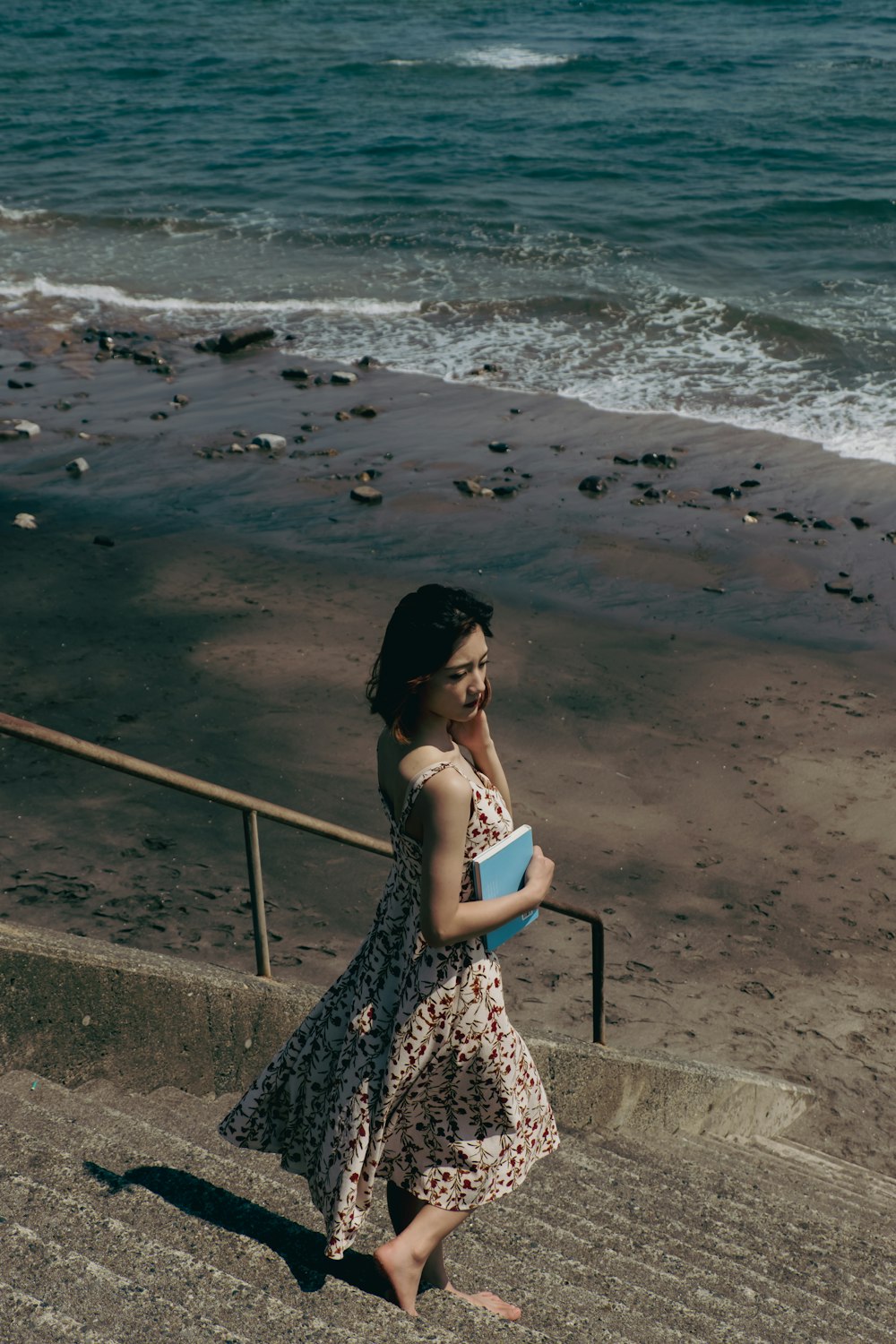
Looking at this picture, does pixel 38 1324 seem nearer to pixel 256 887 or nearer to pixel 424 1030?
pixel 424 1030

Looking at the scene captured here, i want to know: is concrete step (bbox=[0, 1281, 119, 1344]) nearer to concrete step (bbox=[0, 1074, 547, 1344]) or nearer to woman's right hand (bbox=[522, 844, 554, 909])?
concrete step (bbox=[0, 1074, 547, 1344])

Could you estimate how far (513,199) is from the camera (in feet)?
86.2

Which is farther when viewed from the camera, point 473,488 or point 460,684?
point 473,488

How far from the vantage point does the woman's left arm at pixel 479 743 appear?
2.88 metres

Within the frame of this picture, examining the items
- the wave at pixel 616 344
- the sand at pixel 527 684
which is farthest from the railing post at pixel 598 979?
the wave at pixel 616 344

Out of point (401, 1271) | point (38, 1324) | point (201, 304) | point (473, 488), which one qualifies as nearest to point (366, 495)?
point (473, 488)

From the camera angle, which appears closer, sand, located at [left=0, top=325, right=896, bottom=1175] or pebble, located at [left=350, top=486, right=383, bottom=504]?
sand, located at [left=0, top=325, right=896, bottom=1175]

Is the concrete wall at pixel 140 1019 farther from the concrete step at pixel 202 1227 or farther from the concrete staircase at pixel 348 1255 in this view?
the concrete step at pixel 202 1227

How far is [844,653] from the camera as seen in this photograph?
11008mm

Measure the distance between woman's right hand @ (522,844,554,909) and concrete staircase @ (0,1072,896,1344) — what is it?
94 centimetres

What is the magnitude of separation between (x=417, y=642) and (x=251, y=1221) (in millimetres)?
1440

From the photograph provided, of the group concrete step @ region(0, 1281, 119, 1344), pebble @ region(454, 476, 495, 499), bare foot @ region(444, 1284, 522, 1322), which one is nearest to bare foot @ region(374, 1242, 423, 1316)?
bare foot @ region(444, 1284, 522, 1322)

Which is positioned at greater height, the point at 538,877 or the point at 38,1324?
the point at 538,877

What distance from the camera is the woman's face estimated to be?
2666 millimetres
